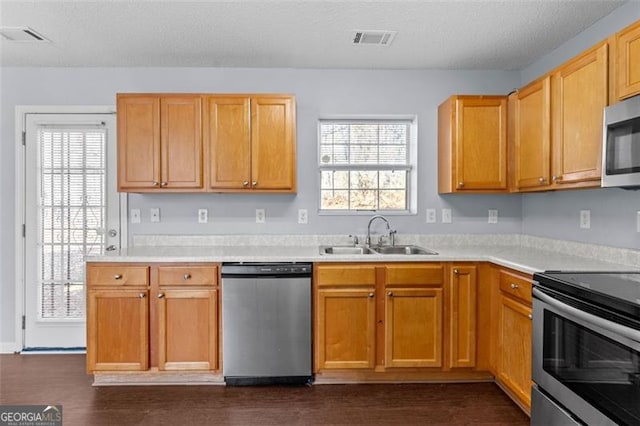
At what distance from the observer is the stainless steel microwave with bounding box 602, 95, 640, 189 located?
183 centimetres

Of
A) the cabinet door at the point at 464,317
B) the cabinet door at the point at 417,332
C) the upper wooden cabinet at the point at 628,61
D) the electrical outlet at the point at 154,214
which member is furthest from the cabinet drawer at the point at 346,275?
the upper wooden cabinet at the point at 628,61

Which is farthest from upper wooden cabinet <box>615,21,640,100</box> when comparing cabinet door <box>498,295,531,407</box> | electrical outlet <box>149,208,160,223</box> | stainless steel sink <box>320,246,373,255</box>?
electrical outlet <box>149,208,160,223</box>

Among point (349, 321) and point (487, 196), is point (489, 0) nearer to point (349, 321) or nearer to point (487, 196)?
point (487, 196)

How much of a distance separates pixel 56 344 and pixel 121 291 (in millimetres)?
1276

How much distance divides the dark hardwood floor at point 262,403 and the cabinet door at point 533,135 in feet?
5.09

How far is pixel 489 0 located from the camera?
2348 mm

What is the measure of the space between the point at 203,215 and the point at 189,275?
0.80 metres

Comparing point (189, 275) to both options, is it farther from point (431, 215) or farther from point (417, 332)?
point (431, 215)

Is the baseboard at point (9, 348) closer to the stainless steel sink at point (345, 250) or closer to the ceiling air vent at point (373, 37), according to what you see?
the stainless steel sink at point (345, 250)

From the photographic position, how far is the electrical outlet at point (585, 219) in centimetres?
270

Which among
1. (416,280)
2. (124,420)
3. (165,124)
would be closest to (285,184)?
(165,124)

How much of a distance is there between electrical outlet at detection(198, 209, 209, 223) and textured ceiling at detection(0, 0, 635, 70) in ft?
4.21

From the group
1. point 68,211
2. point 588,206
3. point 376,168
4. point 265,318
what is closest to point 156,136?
point 68,211

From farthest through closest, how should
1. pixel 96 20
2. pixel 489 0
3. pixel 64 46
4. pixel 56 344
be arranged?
pixel 56 344
pixel 64 46
pixel 96 20
pixel 489 0
